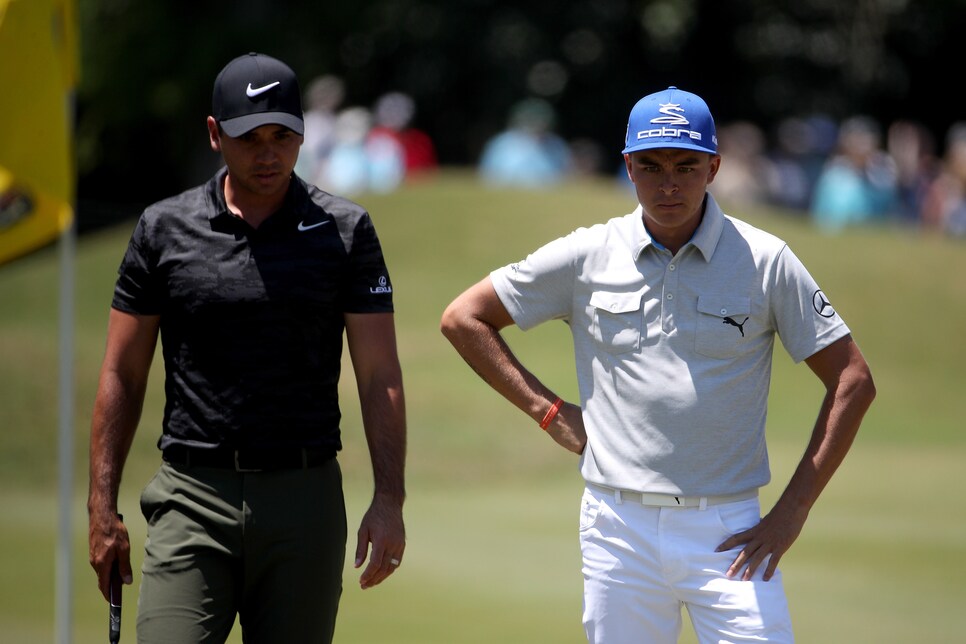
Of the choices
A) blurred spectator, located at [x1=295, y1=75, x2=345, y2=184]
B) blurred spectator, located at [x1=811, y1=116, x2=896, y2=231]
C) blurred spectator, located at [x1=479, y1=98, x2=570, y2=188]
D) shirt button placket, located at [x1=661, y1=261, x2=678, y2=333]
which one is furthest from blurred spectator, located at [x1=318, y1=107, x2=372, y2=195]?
shirt button placket, located at [x1=661, y1=261, x2=678, y2=333]

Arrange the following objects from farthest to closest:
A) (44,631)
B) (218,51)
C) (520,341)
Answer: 1. (218,51)
2. (520,341)
3. (44,631)

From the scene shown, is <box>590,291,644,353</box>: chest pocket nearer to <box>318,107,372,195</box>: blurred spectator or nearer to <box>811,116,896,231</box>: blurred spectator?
<box>811,116,896,231</box>: blurred spectator

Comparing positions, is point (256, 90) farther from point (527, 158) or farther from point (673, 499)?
point (527, 158)

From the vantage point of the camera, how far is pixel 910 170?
21.4 metres

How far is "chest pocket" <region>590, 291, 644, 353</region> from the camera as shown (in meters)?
4.59

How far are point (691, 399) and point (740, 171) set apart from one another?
51.8ft

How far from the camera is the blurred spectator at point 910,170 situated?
20.7m

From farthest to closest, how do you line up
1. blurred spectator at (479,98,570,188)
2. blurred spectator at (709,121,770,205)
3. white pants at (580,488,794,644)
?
blurred spectator at (479,98,570,188) → blurred spectator at (709,121,770,205) → white pants at (580,488,794,644)

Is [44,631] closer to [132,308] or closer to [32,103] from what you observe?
[32,103]

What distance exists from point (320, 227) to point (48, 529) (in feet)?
23.7

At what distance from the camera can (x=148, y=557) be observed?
4621 mm

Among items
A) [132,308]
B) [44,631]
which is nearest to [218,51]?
[44,631]

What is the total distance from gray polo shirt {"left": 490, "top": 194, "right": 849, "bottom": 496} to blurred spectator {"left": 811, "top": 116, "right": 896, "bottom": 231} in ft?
48.2

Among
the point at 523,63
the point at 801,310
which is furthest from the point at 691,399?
the point at 523,63
